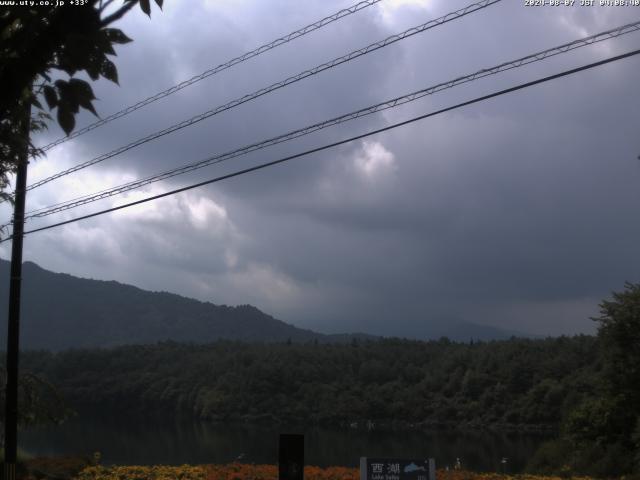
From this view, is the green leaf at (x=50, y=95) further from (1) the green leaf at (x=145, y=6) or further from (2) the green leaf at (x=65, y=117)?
(1) the green leaf at (x=145, y=6)

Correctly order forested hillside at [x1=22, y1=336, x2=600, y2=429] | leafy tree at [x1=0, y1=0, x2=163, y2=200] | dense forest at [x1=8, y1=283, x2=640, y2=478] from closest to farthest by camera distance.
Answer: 1. leafy tree at [x1=0, y1=0, x2=163, y2=200]
2. dense forest at [x1=8, y1=283, x2=640, y2=478]
3. forested hillside at [x1=22, y1=336, x2=600, y2=429]

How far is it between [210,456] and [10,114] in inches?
996

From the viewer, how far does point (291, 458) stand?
10.7m

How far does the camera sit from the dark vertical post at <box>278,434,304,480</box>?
10.6 meters

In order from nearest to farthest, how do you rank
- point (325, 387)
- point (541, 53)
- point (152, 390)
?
point (541, 53)
point (325, 387)
point (152, 390)

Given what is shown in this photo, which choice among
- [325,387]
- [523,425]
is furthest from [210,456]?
[325,387]

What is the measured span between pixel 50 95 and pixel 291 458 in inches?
311

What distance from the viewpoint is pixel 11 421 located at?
583 inches

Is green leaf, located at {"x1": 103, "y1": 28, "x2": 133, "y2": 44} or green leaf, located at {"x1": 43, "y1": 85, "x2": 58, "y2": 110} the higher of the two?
green leaf, located at {"x1": 103, "y1": 28, "x2": 133, "y2": 44}

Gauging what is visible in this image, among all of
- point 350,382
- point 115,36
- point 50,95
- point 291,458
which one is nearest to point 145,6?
point 115,36

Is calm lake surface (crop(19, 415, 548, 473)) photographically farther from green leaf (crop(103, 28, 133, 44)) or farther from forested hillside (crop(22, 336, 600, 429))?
green leaf (crop(103, 28, 133, 44))

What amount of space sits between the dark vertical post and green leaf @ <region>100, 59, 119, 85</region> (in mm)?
7691

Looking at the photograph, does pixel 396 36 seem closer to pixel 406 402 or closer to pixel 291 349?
pixel 406 402

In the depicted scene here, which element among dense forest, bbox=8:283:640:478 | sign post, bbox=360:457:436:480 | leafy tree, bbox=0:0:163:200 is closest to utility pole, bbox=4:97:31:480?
sign post, bbox=360:457:436:480
